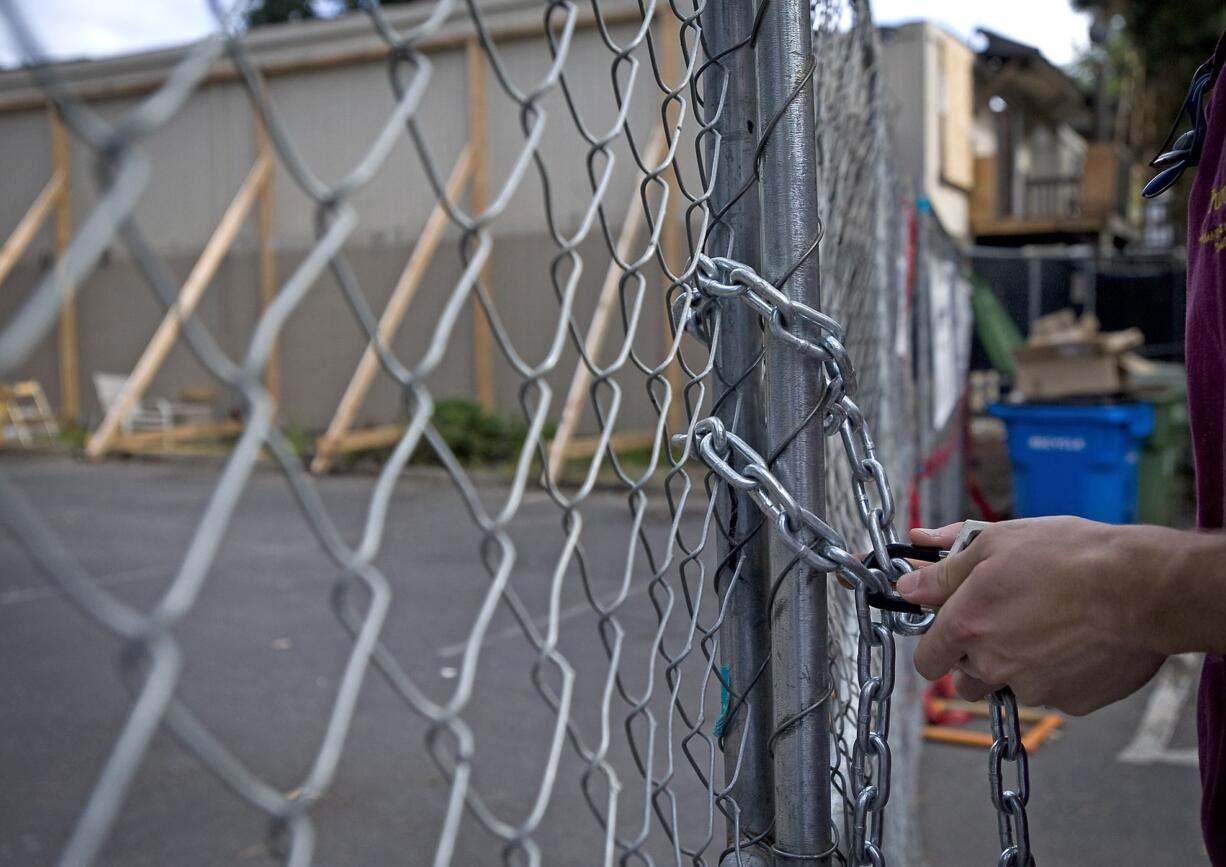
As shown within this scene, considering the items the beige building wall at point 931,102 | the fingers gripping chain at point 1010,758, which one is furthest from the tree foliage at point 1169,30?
the fingers gripping chain at point 1010,758

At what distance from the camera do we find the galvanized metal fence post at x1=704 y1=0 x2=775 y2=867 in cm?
131

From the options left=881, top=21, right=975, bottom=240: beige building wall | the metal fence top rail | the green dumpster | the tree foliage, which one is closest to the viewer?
the green dumpster

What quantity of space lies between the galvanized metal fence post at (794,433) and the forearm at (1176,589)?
33 cm

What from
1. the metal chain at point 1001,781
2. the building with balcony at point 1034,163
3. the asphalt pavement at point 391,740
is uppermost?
the building with balcony at point 1034,163

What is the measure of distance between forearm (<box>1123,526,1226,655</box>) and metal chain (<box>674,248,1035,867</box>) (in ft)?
0.62

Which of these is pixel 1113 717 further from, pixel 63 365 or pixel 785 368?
pixel 63 365

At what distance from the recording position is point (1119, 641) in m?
0.97

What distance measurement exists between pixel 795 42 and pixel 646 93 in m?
11.2

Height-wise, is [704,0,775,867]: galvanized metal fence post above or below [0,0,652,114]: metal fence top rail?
below

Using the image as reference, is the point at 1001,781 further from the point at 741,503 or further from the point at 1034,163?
the point at 1034,163

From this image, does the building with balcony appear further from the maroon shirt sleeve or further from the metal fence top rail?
the maroon shirt sleeve

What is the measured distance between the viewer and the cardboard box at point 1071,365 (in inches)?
299

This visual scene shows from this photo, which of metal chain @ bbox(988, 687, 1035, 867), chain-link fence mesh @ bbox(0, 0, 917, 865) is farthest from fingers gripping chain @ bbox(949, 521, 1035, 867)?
chain-link fence mesh @ bbox(0, 0, 917, 865)

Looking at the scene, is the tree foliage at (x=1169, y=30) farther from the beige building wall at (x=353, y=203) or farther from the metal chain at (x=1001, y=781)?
the metal chain at (x=1001, y=781)
